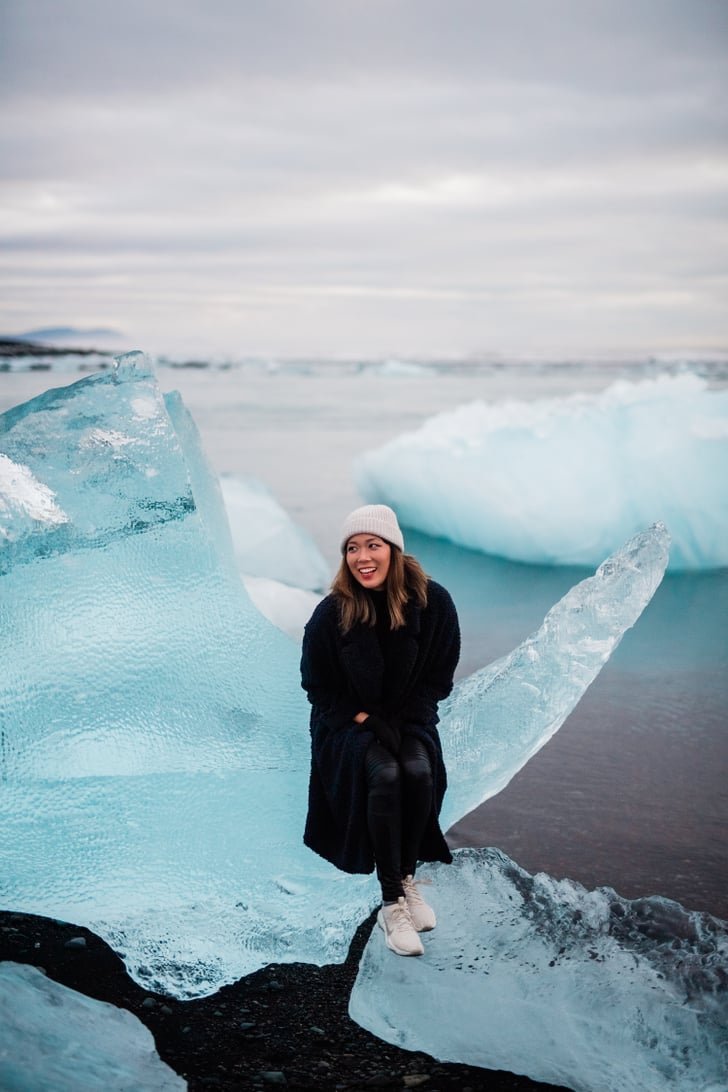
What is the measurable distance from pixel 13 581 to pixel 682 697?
130 inches

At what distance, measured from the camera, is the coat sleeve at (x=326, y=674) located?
2672 mm

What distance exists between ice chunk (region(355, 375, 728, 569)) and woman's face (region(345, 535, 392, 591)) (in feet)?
14.7

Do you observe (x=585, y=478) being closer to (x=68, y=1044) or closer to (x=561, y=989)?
(x=561, y=989)

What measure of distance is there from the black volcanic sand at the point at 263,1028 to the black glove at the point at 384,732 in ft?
1.75

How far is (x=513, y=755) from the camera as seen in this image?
293cm

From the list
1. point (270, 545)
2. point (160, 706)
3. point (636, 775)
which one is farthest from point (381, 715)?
point (270, 545)

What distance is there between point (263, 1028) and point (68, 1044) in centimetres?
46

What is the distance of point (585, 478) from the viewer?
712 centimetres

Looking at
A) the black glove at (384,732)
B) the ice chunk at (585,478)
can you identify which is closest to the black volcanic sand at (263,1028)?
the black glove at (384,732)

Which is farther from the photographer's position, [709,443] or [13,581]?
[709,443]

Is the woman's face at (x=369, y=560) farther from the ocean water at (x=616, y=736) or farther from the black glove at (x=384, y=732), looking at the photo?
the ocean water at (x=616, y=736)

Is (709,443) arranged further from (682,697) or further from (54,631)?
(54,631)

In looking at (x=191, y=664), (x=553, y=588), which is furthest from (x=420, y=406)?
(x=191, y=664)

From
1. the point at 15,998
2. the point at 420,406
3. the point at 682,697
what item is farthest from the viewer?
the point at 420,406
